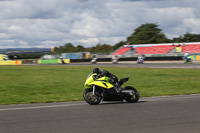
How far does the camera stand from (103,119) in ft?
20.6

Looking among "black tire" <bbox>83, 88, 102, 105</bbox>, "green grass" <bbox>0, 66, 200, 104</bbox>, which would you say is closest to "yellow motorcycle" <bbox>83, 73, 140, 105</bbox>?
"black tire" <bbox>83, 88, 102, 105</bbox>

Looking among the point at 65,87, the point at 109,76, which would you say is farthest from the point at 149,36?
the point at 109,76

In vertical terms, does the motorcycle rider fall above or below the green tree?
below

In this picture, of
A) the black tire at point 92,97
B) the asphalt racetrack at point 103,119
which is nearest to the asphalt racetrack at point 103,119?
the asphalt racetrack at point 103,119

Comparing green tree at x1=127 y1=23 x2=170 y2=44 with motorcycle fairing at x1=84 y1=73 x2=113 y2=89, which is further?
green tree at x1=127 y1=23 x2=170 y2=44

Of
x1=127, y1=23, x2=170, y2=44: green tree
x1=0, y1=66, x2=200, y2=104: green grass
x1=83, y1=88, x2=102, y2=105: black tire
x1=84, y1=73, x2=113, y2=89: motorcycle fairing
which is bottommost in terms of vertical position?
x1=0, y1=66, x2=200, y2=104: green grass

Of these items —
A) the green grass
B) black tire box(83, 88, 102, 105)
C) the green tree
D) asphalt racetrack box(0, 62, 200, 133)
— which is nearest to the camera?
asphalt racetrack box(0, 62, 200, 133)

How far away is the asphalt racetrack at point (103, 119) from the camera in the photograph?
538 centimetres

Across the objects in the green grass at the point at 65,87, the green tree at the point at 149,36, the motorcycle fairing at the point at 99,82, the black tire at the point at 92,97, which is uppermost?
the green tree at the point at 149,36

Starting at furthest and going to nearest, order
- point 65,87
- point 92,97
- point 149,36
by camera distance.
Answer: point 149,36 → point 65,87 → point 92,97

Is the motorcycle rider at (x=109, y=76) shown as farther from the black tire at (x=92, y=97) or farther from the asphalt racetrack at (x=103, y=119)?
the asphalt racetrack at (x=103, y=119)

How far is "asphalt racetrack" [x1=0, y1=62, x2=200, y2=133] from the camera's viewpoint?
5379mm

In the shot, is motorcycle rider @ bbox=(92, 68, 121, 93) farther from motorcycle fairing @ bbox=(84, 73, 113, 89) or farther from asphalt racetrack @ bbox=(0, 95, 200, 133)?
asphalt racetrack @ bbox=(0, 95, 200, 133)

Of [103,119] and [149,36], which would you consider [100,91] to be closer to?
[103,119]
